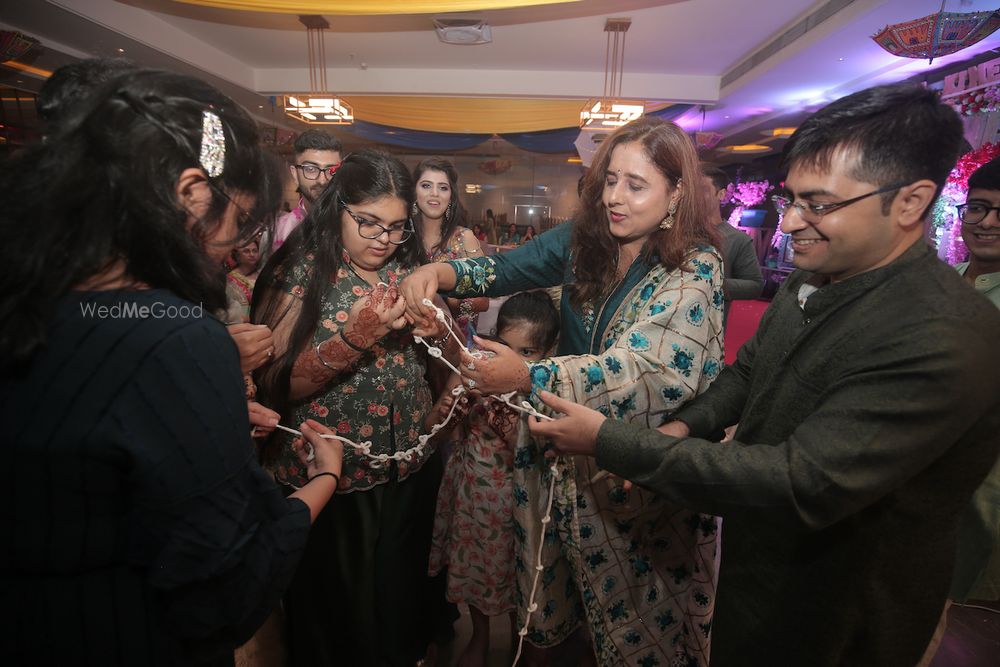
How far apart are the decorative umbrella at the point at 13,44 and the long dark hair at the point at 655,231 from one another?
629 centimetres

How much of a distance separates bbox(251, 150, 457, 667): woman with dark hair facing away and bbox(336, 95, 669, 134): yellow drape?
6853 mm

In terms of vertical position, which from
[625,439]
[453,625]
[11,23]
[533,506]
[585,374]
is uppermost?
[11,23]

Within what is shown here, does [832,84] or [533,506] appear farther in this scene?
[832,84]

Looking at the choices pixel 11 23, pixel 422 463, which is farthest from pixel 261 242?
pixel 11 23

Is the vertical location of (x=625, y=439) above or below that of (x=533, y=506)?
above

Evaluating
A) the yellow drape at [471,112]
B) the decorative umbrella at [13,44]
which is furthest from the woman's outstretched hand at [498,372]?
the yellow drape at [471,112]

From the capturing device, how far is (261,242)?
2586mm

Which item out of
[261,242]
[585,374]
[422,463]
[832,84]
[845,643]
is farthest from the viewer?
[832,84]

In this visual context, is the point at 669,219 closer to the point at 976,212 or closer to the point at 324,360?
the point at 324,360

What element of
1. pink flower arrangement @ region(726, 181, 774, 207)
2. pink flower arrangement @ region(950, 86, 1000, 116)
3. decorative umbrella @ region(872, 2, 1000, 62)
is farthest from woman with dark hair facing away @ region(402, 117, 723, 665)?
pink flower arrangement @ region(726, 181, 774, 207)

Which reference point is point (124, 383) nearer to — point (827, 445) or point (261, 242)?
point (827, 445)

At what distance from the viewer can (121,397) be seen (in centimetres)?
71

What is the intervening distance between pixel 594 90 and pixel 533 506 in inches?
292

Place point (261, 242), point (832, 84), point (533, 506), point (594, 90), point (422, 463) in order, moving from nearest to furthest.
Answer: point (533, 506), point (422, 463), point (261, 242), point (832, 84), point (594, 90)
